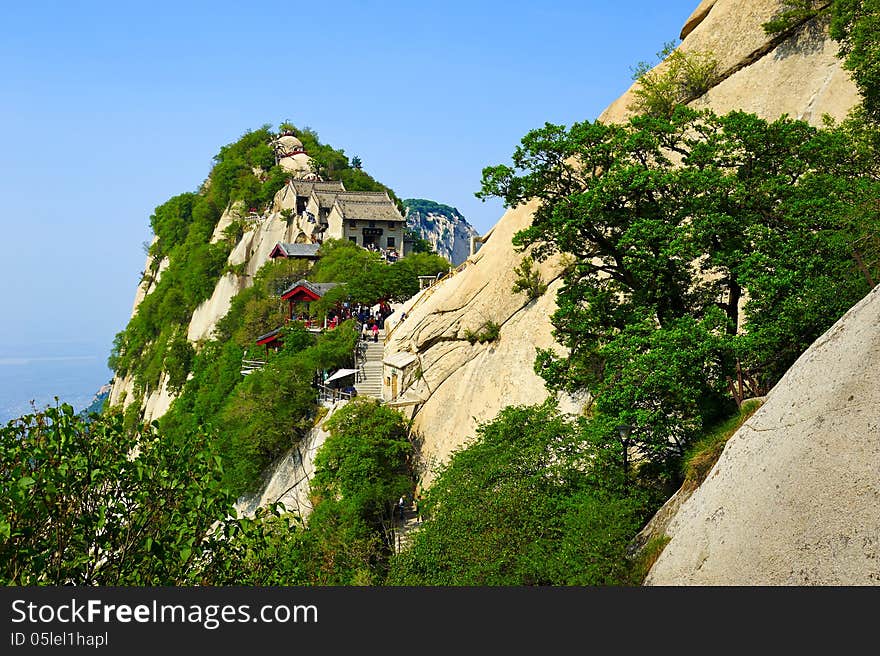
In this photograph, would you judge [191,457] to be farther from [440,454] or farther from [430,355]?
[430,355]

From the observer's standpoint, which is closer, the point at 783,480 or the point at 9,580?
the point at 9,580

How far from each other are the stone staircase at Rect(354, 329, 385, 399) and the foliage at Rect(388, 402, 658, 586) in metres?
17.7

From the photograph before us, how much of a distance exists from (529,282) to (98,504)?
73.3ft

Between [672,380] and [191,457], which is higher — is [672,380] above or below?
above

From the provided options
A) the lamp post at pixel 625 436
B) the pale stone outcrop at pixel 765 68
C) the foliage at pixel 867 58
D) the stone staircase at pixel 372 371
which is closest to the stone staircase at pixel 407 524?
the stone staircase at pixel 372 371

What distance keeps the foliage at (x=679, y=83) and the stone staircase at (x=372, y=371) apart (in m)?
18.0

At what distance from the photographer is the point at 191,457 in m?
14.2

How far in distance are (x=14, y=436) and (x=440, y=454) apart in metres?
22.7

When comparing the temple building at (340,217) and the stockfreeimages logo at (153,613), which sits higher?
the temple building at (340,217)

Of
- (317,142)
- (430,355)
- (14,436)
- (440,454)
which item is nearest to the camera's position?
(14,436)

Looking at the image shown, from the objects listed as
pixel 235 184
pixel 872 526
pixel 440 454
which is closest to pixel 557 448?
pixel 872 526

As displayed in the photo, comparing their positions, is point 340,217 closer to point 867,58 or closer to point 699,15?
point 699,15

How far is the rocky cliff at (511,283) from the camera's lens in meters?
28.9

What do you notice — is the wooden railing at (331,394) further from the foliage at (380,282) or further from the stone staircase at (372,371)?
the foliage at (380,282)
